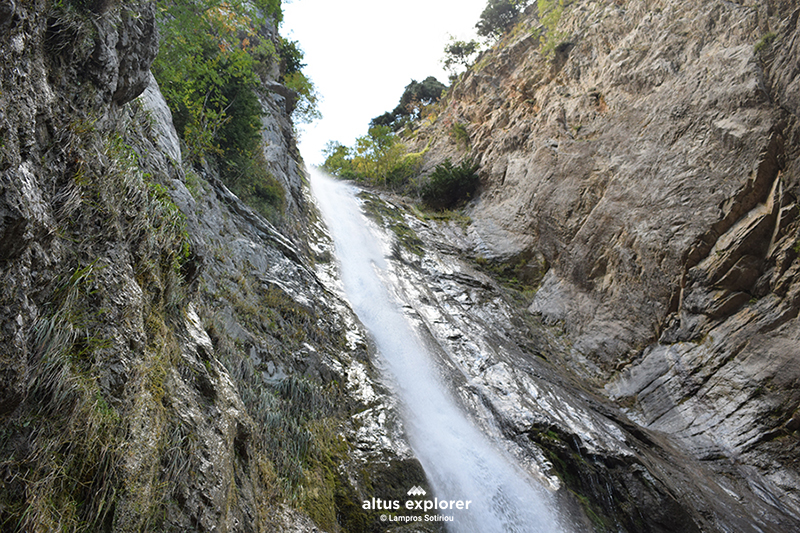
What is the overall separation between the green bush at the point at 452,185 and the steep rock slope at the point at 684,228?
444cm

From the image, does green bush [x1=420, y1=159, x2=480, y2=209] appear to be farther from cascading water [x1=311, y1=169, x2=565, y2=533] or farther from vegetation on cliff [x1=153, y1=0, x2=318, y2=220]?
cascading water [x1=311, y1=169, x2=565, y2=533]

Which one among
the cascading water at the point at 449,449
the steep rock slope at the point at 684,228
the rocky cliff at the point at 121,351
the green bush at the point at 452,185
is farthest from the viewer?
the green bush at the point at 452,185

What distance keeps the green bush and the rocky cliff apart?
1501 centimetres

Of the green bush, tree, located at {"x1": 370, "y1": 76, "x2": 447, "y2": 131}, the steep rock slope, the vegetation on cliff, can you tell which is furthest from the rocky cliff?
tree, located at {"x1": 370, "y1": 76, "x2": 447, "y2": 131}

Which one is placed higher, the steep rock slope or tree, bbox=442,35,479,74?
tree, bbox=442,35,479,74

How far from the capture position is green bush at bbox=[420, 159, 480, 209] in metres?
19.3

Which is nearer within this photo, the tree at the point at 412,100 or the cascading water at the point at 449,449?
the cascading water at the point at 449,449

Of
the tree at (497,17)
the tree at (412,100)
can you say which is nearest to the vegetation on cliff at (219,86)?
the tree at (497,17)

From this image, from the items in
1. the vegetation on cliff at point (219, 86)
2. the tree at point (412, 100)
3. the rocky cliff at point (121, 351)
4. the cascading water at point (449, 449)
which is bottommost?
the cascading water at point (449, 449)

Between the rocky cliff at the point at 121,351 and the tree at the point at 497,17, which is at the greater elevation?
the tree at the point at 497,17

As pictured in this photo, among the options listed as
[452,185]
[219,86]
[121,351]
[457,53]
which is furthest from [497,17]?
[121,351]

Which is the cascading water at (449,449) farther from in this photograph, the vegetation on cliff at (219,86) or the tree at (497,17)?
the tree at (497,17)

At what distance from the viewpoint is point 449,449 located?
657cm

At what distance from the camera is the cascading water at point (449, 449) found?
564cm
